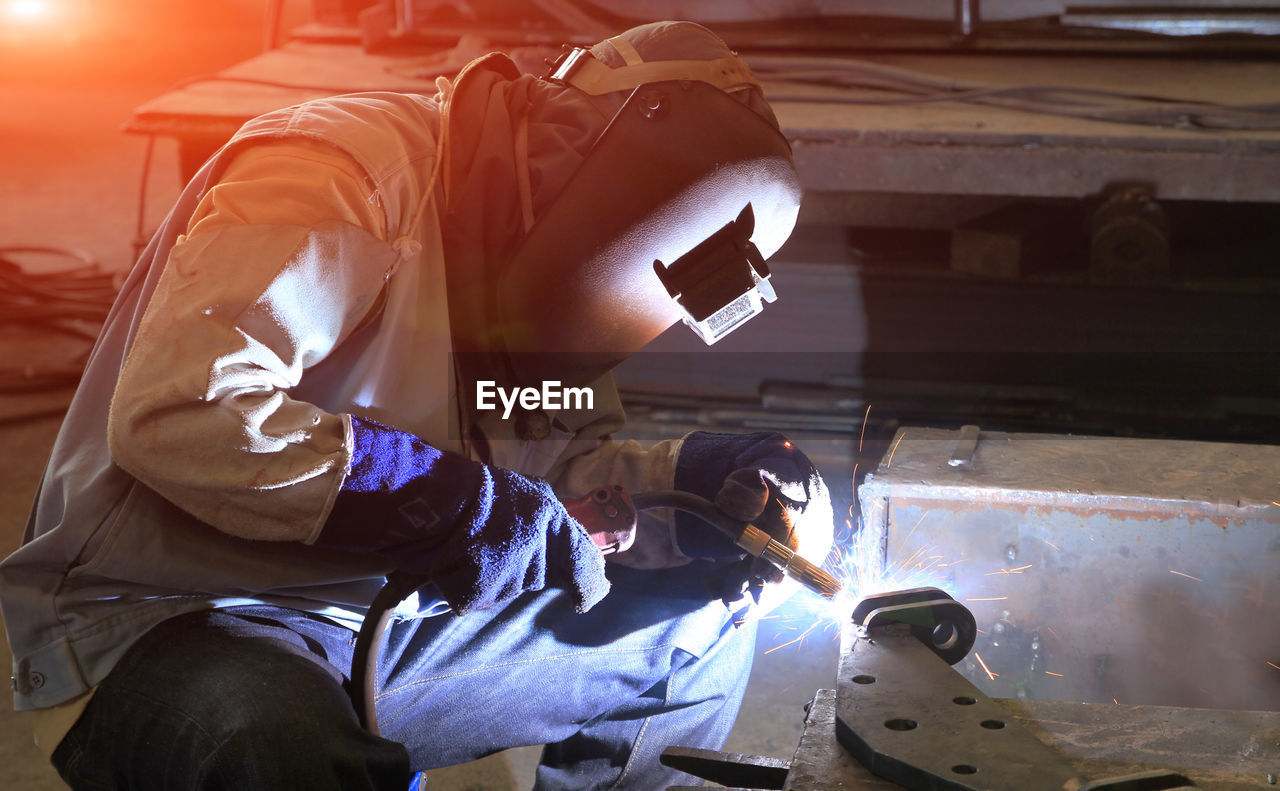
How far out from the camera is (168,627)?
154 centimetres

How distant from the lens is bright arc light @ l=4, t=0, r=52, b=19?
9352 millimetres

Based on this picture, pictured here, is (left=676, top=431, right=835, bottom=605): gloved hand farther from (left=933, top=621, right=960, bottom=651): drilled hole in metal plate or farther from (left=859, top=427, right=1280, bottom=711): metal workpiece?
(left=933, top=621, right=960, bottom=651): drilled hole in metal plate

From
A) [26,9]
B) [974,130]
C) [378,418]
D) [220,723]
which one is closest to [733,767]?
[220,723]

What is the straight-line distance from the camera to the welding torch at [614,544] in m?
1.55

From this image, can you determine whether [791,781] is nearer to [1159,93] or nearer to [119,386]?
[119,386]

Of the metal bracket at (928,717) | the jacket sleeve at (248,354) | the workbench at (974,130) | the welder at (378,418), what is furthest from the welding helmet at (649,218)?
the workbench at (974,130)

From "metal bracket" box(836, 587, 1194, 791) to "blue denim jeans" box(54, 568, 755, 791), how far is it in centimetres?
61

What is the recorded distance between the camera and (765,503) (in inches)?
71.2

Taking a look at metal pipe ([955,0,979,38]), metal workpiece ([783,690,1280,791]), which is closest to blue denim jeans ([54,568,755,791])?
metal workpiece ([783,690,1280,791])

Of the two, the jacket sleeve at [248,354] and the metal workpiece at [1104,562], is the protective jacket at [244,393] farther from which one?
the metal workpiece at [1104,562]

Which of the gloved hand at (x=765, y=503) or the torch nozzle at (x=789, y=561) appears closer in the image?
the torch nozzle at (x=789, y=561)

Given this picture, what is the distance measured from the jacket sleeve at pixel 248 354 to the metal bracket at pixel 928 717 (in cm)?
71

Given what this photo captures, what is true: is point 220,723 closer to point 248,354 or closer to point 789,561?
point 248,354

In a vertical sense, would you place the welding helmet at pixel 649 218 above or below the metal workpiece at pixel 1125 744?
above
